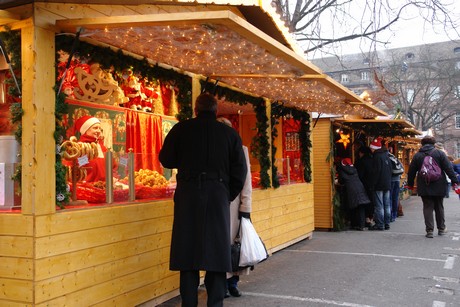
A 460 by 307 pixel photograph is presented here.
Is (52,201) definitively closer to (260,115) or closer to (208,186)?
(208,186)

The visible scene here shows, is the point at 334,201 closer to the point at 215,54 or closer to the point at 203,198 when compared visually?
the point at 215,54

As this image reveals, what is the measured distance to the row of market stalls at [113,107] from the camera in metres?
3.49

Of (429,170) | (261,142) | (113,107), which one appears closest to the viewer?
(113,107)

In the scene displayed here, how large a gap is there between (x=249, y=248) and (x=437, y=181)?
573 centimetres

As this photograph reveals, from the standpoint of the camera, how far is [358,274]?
240 inches

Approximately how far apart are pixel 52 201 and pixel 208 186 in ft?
4.09

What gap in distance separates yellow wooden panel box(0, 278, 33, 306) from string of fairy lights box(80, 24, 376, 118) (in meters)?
2.04

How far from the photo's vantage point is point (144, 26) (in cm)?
353

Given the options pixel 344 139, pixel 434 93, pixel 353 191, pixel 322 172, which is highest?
pixel 434 93

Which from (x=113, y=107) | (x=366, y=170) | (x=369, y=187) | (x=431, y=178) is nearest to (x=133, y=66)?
(x=113, y=107)

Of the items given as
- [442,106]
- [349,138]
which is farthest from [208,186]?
[442,106]

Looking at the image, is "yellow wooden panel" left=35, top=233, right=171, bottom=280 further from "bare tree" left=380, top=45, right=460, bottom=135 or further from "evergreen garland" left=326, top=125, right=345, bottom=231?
"bare tree" left=380, top=45, right=460, bottom=135

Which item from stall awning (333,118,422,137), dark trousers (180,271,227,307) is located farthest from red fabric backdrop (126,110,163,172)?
stall awning (333,118,422,137)

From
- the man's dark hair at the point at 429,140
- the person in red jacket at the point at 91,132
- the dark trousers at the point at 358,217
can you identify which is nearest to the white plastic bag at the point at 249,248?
the person in red jacket at the point at 91,132
